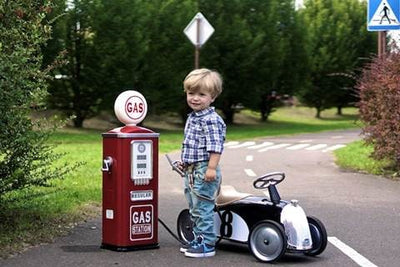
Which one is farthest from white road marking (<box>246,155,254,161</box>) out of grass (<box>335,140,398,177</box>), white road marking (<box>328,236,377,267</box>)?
white road marking (<box>328,236,377,267</box>)

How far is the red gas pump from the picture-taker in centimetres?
680

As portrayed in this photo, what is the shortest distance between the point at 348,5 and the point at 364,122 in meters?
34.7

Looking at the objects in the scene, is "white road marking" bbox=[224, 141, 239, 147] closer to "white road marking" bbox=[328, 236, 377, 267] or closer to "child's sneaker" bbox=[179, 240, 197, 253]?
"white road marking" bbox=[328, 236, 377, 267]

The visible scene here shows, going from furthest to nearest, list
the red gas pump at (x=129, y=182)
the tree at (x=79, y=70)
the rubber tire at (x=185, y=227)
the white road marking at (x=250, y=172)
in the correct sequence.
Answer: the tree at (x=79, y=70) → the white road marking at (x=250, y=172) → the rubber tire at (x=185, y=227) → the red gas pump at (x=129, y=182)

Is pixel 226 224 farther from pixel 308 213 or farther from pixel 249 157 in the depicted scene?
pixel 249 157

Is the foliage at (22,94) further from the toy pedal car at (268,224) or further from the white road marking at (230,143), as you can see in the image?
the white road marking at (230,143)

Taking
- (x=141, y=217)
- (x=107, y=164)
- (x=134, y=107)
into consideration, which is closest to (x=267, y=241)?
(x=141, y=217)

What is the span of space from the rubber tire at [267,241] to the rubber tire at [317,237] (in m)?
0.38

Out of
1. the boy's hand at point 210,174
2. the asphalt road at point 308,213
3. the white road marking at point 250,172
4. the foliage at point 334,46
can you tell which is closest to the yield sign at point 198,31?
the asphalt road at point 308,213

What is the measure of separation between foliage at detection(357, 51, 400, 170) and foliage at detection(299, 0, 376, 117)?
30.6 meters

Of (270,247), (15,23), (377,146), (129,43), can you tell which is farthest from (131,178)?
(129,43)

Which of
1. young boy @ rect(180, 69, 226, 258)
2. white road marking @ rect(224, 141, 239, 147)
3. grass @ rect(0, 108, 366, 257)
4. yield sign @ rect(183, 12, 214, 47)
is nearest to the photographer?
young boy @ rect(180, 69, 226, 258)

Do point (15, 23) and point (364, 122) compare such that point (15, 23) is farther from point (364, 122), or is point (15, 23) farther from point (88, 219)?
point (364, 122)

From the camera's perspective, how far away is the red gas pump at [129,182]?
680cm
